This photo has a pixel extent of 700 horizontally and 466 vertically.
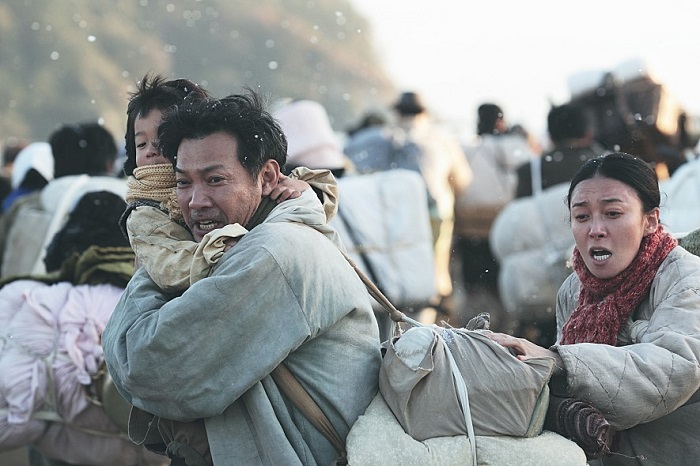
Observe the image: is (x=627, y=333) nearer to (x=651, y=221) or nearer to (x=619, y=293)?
(x=619, y=293)

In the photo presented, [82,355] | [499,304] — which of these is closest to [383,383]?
[82,355]

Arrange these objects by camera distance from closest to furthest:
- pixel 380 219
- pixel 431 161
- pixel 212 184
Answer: pixel 212 184 → pixel 380 219 → pixel 431 161

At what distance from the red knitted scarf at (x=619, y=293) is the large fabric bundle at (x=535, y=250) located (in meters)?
3.53

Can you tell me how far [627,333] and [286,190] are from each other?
1046 mm

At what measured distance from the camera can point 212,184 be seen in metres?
3.06

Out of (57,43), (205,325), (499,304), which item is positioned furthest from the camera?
(57,43)

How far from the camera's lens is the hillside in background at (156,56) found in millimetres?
29062

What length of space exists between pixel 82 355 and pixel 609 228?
227cm

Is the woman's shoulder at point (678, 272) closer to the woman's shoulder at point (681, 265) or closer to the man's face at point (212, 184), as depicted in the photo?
the woman's shoulder at point (681, 265)

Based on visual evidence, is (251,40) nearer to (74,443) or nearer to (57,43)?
(57,43)

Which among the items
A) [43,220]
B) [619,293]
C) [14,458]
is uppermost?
[619,293]

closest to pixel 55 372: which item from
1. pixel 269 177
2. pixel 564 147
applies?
pixel 269 177

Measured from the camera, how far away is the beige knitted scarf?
324cm

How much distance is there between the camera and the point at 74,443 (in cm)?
459
